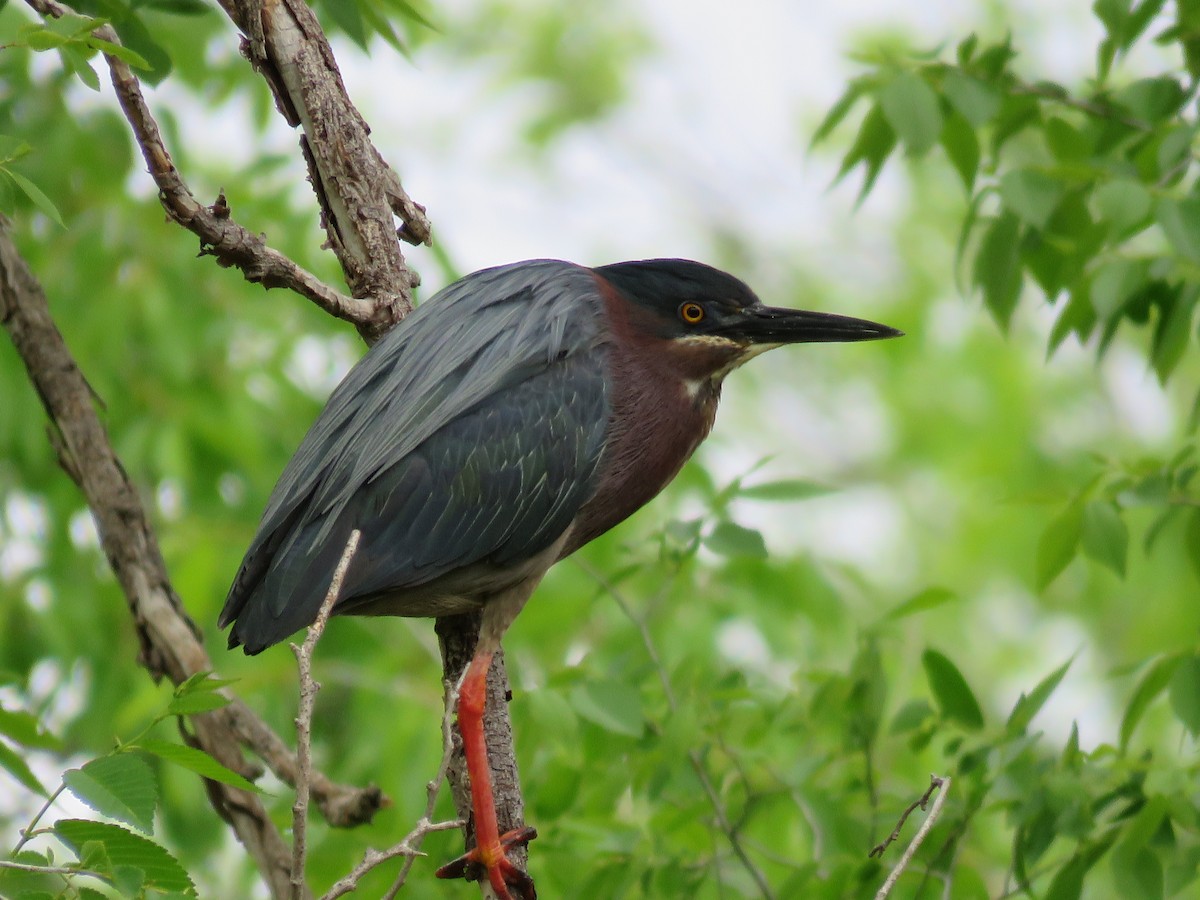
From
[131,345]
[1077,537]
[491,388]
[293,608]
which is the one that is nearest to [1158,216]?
[1077,537]

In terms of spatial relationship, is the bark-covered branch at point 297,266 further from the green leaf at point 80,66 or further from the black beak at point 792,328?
the black beak at point 792,328

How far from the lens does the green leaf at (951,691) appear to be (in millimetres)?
3062

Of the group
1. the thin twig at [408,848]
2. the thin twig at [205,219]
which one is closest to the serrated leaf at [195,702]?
the thin twig at [408,848]

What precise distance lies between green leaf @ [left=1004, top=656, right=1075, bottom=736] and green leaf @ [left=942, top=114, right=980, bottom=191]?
4.54 ft

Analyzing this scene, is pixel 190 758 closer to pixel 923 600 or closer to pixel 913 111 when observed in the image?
pixel 923 600

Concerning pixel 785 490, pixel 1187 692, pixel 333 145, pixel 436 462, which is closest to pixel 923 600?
pixel 785 490

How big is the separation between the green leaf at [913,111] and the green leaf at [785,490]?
3.18 feet

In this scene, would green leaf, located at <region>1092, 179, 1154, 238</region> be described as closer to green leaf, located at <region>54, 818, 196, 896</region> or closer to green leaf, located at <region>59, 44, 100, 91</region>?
green leaf, located at <region>59, 44, 100, 91</region>

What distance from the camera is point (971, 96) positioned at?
11.0 feet

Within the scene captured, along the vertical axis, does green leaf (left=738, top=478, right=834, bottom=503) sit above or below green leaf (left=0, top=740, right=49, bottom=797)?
above

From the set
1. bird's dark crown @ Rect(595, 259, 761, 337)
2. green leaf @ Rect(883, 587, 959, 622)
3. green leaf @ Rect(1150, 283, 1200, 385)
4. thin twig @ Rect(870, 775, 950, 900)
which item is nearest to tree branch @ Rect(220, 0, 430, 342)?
bird's dark crown @ Rect(595, 259, 761, 337)

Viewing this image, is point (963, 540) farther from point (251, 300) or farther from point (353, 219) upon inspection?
point (353, 219)

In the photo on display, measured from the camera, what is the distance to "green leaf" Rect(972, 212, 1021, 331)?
3.47 meters

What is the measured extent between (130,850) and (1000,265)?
260 centimetres
